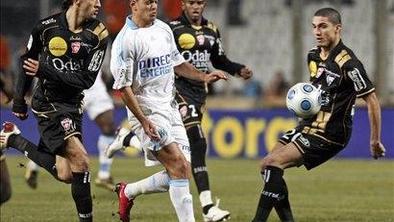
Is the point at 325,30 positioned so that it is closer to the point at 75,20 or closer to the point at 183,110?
the point at 75,20

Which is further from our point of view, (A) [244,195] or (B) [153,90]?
(A) [244,195]

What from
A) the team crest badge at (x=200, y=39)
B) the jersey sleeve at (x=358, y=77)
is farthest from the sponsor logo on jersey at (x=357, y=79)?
the team crest badge at (x=200, y=39)

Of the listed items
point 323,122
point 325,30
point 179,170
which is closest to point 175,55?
point 179,170

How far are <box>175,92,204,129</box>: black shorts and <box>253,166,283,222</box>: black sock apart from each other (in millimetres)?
2758

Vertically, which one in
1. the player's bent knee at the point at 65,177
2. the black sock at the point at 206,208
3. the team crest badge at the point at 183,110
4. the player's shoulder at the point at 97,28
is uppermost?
the player's shoulder at the point at 97,28

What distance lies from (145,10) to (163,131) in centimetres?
120

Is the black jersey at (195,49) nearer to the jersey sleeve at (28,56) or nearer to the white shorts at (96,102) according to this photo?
the jersey sleeve at (28,56)

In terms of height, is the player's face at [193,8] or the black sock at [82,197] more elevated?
the player's face at [193,8]

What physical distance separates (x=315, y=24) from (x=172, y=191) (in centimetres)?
225

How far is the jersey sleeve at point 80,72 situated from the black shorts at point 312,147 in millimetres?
2086

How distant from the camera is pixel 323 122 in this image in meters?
11.9

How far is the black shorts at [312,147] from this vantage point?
468 inches

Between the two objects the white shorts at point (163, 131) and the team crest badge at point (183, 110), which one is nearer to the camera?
the white shorts at point (163, 131)

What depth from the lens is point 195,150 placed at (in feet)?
46.8
